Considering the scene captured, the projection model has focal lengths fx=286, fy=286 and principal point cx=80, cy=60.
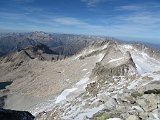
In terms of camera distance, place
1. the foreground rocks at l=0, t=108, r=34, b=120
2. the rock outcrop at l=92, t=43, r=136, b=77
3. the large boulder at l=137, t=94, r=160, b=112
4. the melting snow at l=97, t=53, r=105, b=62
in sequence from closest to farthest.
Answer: the foreground rocks at l=0, t=108, r=34, b=120, the large boulder at l=137, t=94, r=160, b=112, the rock outcrop at l=92, t=43, r=136, b=77, the melting snow at l=97, t=53, r=105, b=62

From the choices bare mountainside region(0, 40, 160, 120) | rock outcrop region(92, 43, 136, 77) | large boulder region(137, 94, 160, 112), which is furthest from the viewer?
rock outcrop region(92, 43, 136, 77)

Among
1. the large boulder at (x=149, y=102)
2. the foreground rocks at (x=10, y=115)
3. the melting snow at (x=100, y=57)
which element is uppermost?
the large boulder at (x=149, y=102)

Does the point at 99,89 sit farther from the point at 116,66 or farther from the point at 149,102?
the point at 116,66

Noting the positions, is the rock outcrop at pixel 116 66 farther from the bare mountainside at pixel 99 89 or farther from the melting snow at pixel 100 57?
the melting snow at pixel 100 57

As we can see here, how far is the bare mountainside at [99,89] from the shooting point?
31719 mm

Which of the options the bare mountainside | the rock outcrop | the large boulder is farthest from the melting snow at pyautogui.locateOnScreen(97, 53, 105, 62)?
the large boulder

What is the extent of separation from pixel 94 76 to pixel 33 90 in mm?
49690

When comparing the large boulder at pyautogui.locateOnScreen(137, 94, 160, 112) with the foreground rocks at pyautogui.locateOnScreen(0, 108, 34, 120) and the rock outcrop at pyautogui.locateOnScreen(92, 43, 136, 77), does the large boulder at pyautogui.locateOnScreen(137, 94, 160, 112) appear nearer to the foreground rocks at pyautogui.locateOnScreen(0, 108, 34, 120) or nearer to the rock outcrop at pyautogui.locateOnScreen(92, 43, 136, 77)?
the foreground rocks at pyautogui.locateOnScreen(0, 108, 34, 120)

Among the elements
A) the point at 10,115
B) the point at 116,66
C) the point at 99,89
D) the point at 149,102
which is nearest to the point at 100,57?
the point at 116,66

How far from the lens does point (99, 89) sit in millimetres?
61062

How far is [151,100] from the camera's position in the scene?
3042 cm

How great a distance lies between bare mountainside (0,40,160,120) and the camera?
104ft

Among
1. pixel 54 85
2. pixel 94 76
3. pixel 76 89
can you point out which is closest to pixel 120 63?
pixel 94 76

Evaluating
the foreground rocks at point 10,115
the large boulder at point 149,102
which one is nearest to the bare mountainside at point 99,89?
the large boulder at point 149,102
